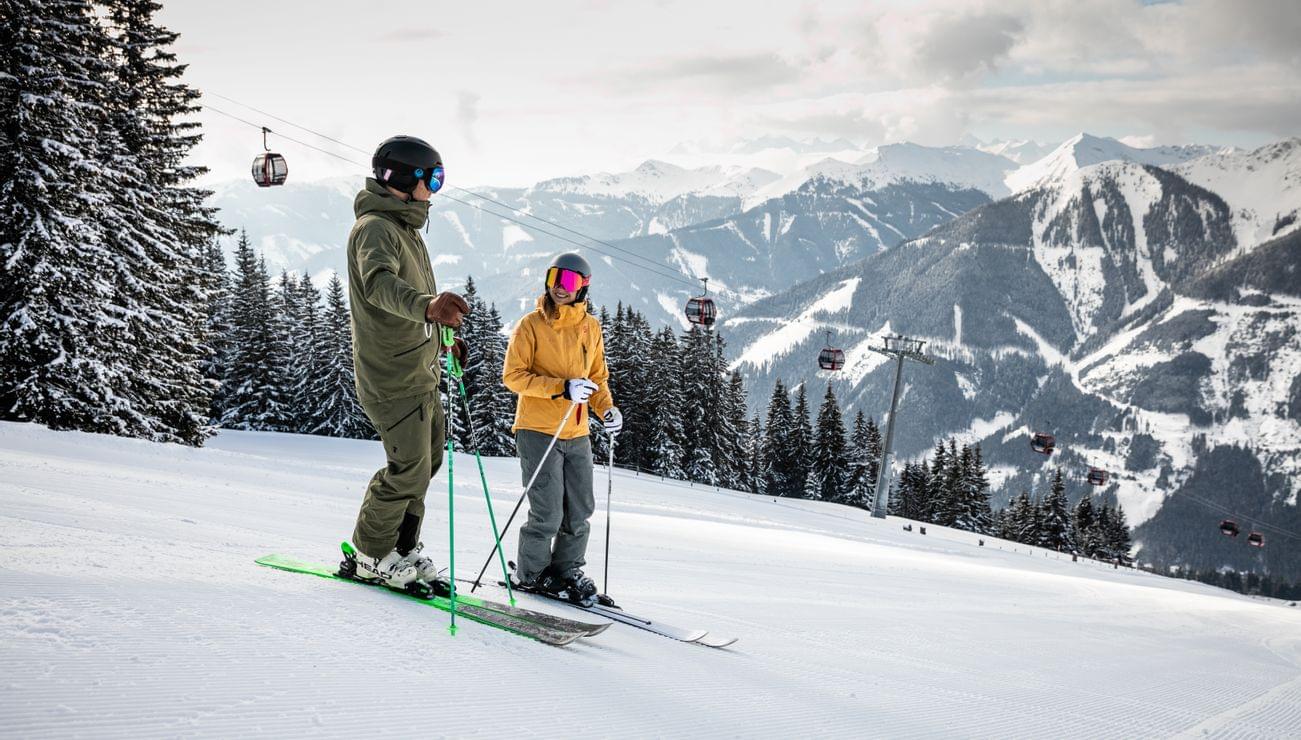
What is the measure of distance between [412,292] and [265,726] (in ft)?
6.33

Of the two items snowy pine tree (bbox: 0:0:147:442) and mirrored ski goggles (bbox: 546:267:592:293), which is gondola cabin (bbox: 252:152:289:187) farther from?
mirrored ski goggles (bbox: 546:267:592:293)

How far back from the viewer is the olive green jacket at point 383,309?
3648mm

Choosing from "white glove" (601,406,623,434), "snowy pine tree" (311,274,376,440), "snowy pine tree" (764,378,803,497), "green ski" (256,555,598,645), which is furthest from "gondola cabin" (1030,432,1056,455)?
"green ski" (256,555,598,645)

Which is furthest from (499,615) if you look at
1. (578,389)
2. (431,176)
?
(431,176)

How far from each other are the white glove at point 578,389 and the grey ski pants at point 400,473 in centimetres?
81

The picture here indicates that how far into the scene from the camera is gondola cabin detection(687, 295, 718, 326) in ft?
107

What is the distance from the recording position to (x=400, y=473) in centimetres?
395

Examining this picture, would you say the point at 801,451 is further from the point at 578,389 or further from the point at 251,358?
the point at 578,389

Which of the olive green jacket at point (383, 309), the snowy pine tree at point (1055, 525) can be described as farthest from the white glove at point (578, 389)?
the snowy pine tree at point (1055, 525)

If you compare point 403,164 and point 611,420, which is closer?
point 403,164

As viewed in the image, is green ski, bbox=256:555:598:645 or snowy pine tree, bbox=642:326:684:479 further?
snowy pine tree, bbox=642:326:684:479

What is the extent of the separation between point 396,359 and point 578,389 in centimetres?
118

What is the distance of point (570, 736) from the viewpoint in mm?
→ 2381

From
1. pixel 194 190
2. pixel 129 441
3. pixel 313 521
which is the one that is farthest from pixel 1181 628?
pixel 194 190
